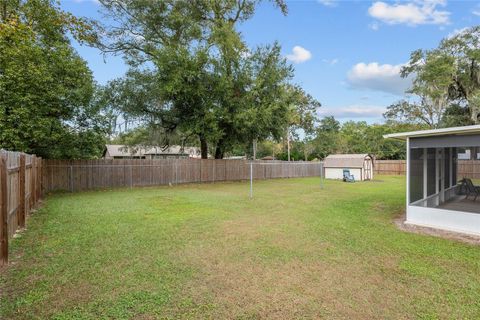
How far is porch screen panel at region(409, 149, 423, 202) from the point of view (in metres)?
6.95

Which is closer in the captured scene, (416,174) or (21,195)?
(21,195)

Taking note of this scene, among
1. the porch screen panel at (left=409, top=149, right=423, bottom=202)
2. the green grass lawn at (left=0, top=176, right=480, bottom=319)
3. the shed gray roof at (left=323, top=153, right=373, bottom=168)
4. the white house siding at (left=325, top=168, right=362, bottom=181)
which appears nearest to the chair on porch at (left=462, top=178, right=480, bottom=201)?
the porch screen panel at (left=409, top=149, right=423, bottom=202)

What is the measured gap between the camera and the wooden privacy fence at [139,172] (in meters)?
13.1

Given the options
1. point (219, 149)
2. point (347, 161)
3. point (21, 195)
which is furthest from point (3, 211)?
point (347, 161)

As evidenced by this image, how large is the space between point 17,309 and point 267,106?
50.6 feet

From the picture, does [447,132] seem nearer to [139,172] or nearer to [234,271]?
[234,271]

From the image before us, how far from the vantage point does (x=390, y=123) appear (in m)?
30.4

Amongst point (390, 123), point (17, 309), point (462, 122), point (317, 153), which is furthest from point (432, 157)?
point (317, 153)

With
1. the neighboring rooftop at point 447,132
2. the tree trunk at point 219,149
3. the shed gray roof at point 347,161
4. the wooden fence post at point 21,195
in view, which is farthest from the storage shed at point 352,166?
the wooden fence post at point 21,195

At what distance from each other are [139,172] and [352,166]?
14.9 metres

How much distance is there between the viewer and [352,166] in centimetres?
2125

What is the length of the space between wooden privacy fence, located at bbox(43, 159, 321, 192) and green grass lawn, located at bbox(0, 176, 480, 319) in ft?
21.6

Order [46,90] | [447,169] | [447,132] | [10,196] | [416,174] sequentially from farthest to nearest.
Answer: [46,90] < [447,169] < [416,174] < [447,132] < [10,196]

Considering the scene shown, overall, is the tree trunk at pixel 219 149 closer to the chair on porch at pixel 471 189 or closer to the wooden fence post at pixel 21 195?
the chair on porch at pixel 471 189
